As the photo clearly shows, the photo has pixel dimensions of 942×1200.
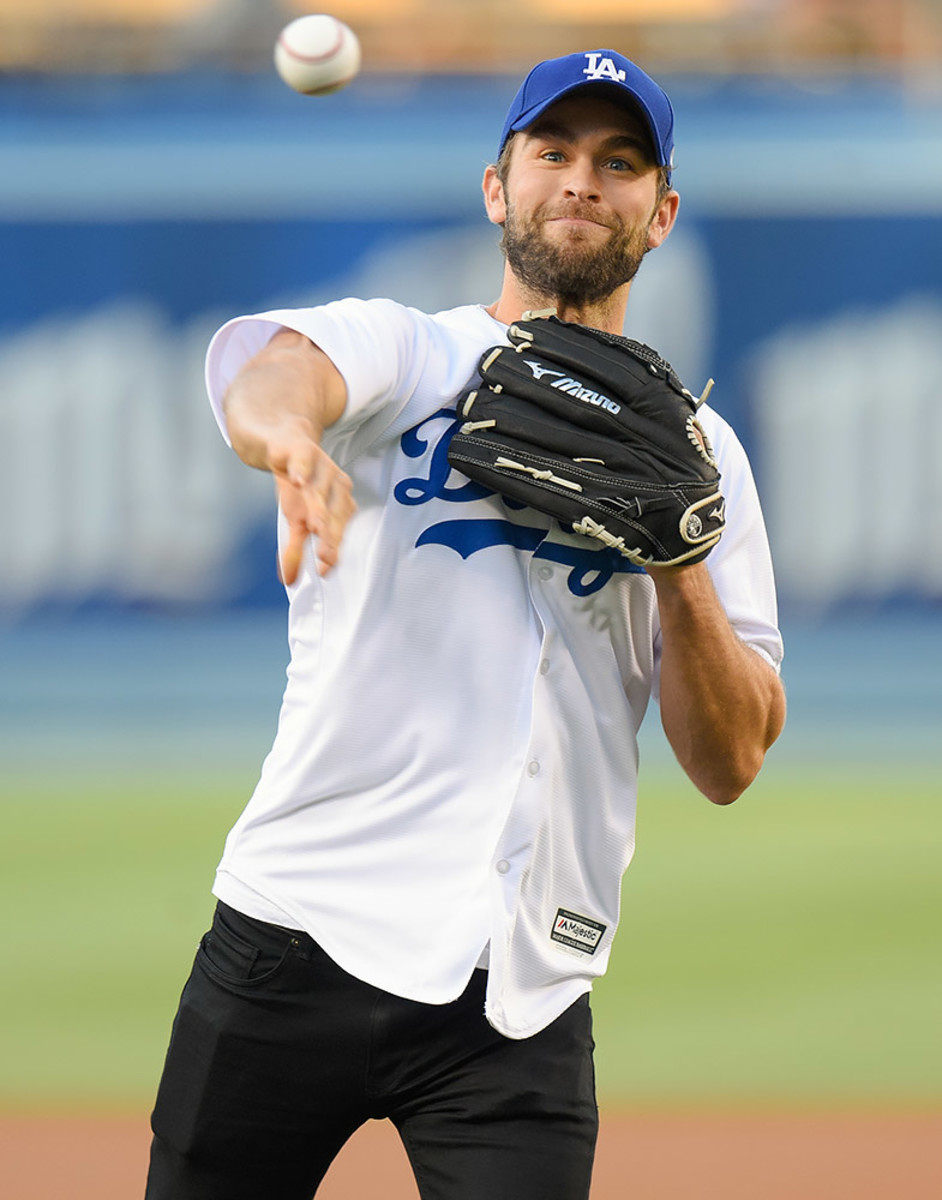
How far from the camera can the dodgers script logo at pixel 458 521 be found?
7.23 ft

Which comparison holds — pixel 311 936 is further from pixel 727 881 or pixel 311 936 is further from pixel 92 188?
pixel 92 188

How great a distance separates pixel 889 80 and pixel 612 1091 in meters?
9.10

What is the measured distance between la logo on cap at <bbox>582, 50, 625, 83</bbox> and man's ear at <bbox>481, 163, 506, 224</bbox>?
0.22 m

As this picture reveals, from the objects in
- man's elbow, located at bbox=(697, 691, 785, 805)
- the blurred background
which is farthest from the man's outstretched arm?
the blurred background

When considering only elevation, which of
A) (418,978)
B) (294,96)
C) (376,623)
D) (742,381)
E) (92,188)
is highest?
(294,96)

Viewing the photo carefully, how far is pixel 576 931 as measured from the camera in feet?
7.41

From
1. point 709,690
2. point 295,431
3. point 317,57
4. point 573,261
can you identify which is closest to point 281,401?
point 295,431

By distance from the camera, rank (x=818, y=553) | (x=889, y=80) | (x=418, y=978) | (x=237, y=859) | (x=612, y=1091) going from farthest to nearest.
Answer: (x=889, y=80) → (x=818, y=553) → (x=612, y=1091) → (x=237, y=859) → (x=418, y=978)

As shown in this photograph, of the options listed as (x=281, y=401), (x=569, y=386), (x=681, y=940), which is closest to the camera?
(x=281, y=401)

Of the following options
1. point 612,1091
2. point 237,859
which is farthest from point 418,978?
point 612,1091

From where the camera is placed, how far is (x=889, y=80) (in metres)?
11.9

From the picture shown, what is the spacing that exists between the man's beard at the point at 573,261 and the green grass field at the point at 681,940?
10.4 feet

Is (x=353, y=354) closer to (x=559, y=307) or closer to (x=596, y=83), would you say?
(x=559, y=307)

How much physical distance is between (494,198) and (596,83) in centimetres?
26
